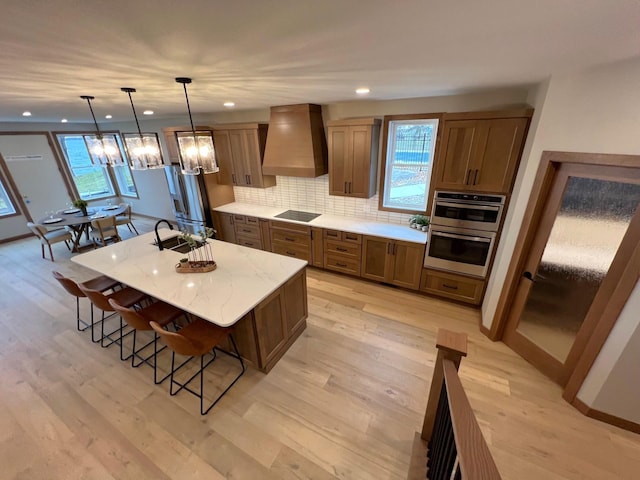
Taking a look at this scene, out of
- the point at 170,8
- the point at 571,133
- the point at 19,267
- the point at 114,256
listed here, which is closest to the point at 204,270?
the point at 114,256

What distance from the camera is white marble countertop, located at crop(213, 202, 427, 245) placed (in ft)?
11.2

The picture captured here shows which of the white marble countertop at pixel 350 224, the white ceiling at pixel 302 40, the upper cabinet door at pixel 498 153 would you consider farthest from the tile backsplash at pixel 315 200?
the white ceiling at pixel 302 40

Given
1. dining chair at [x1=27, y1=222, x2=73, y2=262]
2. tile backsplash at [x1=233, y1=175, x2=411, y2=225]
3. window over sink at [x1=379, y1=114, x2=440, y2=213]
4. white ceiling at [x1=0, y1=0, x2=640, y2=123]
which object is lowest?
dining chair at [x1=27, y1=222, x2=73, y2=262]

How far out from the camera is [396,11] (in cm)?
91

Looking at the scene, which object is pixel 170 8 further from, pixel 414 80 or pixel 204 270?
pixel 204 270

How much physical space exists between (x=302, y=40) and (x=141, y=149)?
86.0 inches

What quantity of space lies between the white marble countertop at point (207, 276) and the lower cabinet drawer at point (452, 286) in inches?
71.6

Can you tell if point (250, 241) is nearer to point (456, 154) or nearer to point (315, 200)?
point (315, 200)

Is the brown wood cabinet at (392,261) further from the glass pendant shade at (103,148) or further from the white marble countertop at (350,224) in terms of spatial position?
the glass pendant shade at (103,148)

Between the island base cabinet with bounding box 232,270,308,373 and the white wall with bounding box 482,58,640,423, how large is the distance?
2.50 metres

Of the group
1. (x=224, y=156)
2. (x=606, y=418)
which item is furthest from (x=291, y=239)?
(x=606, y=418)

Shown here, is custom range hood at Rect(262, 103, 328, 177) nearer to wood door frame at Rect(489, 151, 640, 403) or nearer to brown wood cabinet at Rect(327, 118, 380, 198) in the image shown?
brown wood cabinet at Rect(327, 118, 380, 198)

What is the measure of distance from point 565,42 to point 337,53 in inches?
44.0

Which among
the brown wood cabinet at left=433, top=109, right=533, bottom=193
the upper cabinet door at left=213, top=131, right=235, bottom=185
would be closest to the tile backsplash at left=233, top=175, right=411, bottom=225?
the upper cabinet door at left=213, top=131, right=235, bottom=185
